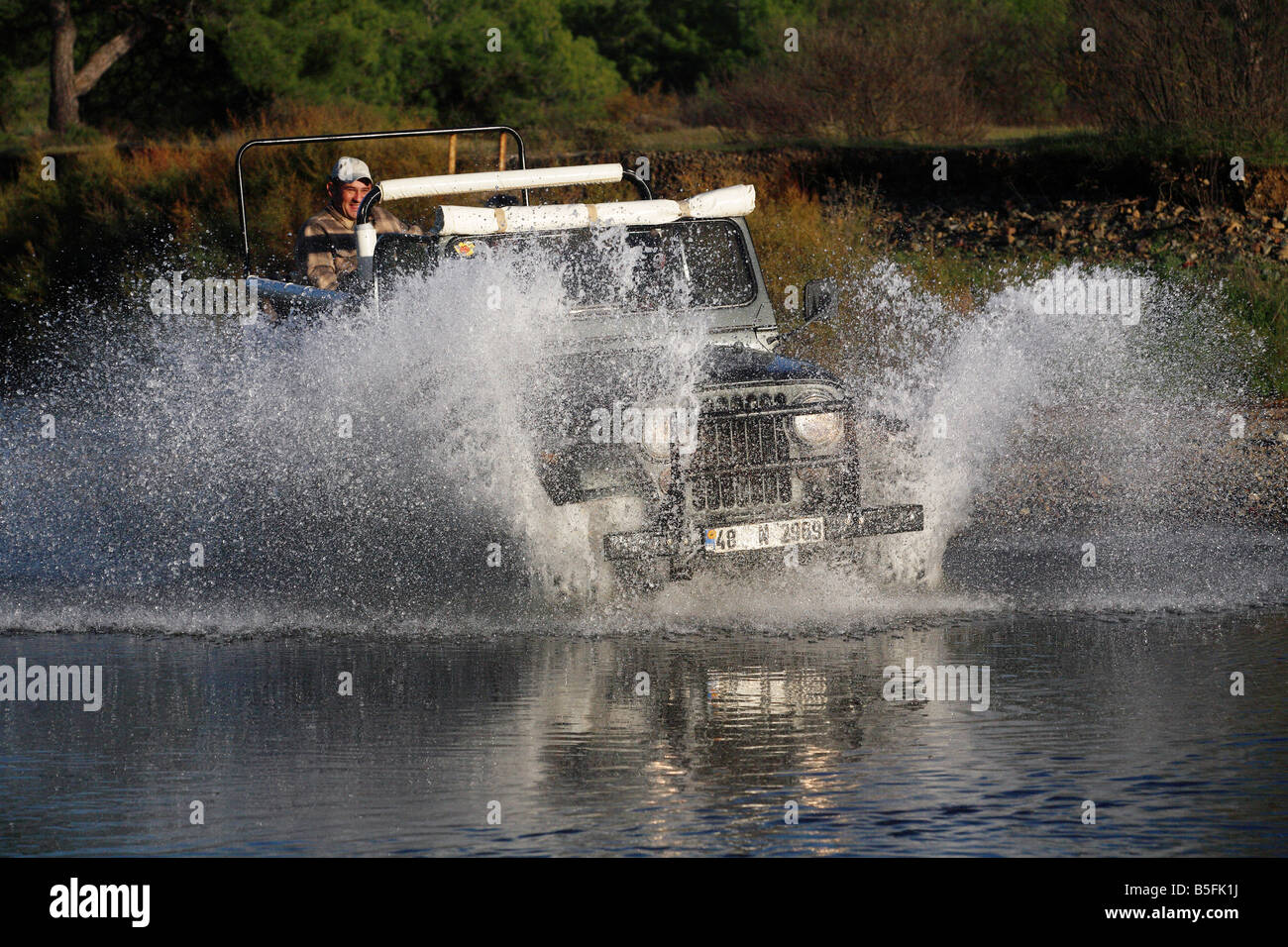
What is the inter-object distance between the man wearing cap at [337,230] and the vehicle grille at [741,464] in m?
2.86

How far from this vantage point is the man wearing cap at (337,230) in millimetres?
11602

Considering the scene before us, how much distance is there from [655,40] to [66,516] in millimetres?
34466

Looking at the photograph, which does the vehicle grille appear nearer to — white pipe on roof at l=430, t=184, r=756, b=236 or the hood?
the hood

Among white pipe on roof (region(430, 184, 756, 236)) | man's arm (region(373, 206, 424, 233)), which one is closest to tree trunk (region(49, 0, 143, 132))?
man's arm (region(373, 206, 424, 233))

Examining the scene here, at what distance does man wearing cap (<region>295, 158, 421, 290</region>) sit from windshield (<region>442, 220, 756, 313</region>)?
1294 millimetres

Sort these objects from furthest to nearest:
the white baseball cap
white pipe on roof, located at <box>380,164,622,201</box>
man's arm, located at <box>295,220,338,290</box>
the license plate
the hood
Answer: the white baseball cap → man's arm, located at <box>295,220,338,290</box> → white pipe on roof, located at <box>380,164,622,201</box> → the hood → the license plate

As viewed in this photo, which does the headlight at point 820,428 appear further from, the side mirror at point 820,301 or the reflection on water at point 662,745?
the side mirror at point 820,301

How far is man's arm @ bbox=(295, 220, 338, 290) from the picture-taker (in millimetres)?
11578

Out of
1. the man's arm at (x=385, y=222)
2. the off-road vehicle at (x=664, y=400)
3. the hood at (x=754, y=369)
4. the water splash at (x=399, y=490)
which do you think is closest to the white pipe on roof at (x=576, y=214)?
the off-road vehicle at (x=664, y=400)

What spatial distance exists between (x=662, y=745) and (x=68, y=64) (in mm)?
Result: 29071

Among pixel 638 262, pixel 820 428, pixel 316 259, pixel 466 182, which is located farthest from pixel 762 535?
pixel 316 259

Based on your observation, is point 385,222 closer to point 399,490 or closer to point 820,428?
point 399,490

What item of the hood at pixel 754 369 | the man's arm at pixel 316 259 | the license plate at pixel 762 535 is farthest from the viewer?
the man's arm at pixel 316 259
